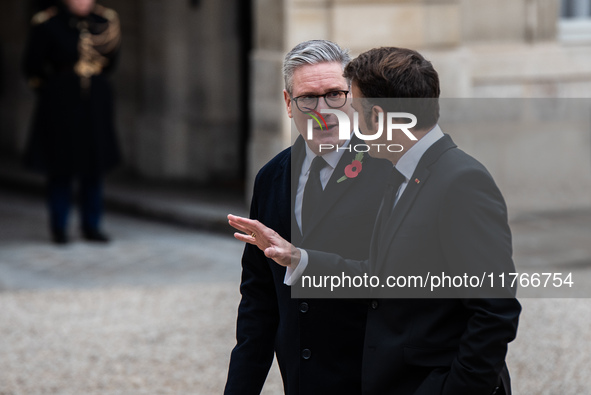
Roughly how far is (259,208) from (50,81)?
621cm

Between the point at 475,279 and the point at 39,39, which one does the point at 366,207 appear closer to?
→ the point at 475,279

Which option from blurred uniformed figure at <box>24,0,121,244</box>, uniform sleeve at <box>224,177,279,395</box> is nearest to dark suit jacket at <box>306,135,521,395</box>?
uniform sleeve at <box>224,177,279,395</box>

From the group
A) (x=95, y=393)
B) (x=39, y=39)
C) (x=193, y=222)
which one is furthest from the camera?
(x=193, y=222)

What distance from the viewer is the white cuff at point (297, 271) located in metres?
2.32

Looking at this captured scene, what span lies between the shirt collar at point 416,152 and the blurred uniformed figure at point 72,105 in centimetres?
643

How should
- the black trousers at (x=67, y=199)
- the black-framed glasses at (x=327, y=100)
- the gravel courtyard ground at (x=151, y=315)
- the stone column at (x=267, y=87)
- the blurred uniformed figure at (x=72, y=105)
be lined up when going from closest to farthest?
1. the black-framed glasses at (x=327, y=100)
2. the gravel courtyard ground at (x=151, y=315)
3. the blurred uniformed figure at (x=72, y=105)
4. the black trousers at (x=67, y=199)
5. the stone column at (x=267, y=87)

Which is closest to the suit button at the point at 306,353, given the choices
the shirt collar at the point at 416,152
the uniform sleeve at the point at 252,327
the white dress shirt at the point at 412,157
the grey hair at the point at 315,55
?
the uniform sleeve at the point at 252,327

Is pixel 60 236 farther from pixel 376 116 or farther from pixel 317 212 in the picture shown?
pixel 376 116

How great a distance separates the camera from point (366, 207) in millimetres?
2463

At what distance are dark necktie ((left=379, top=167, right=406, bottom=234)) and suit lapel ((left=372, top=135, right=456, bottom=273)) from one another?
3 cm

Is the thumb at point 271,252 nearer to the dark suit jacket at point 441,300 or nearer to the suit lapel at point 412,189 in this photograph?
the dark suit jacket at point 441,300

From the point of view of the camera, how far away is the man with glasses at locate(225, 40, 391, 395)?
2.40 metres

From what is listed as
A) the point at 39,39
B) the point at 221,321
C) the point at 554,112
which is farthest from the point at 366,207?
the point at 554,112

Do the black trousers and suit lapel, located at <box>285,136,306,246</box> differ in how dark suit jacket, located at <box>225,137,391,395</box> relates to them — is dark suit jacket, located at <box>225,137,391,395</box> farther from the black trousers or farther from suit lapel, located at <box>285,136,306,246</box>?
the black trousers
